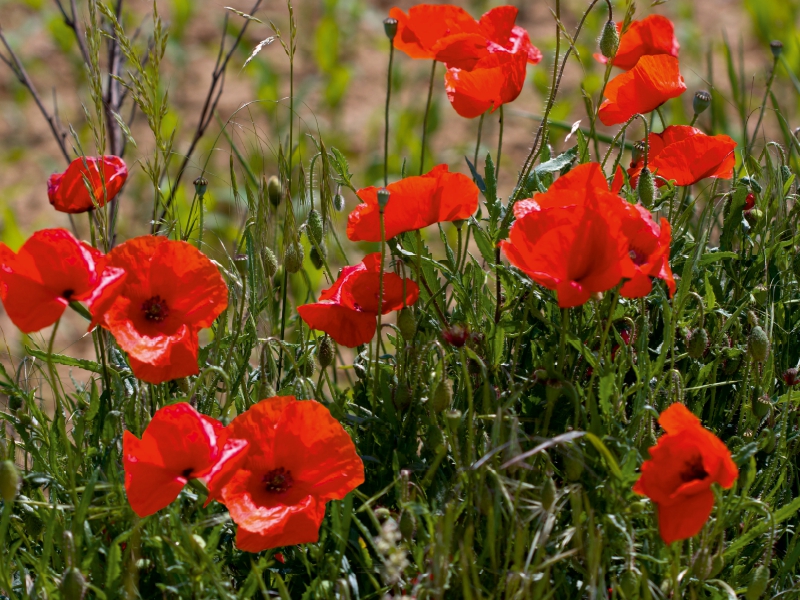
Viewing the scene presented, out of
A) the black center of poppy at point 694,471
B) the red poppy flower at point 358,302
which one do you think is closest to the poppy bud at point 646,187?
the red poppy flower at point 358,302

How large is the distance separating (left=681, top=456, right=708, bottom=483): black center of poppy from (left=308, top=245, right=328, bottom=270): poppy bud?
2.00 ft

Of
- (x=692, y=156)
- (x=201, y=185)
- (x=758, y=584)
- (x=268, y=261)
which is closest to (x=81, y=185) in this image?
(x=201, y=185)

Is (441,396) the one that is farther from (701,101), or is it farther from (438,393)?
(701,101)

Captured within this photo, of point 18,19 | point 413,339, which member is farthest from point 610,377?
point 18,19

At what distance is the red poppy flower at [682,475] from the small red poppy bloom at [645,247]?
17cm

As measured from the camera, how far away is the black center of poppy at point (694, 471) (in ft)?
3.39

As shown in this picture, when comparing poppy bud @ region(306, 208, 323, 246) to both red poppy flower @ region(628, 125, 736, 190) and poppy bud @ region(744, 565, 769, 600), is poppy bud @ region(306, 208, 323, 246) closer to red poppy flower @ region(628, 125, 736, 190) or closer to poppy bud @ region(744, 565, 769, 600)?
red poppy flower @ region(628, 125, 736, 190)

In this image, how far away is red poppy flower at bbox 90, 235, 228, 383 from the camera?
117 cm

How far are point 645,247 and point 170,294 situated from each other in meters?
0.55

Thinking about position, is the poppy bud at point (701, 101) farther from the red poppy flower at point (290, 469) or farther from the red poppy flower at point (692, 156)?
the red poppy flower at point (290, 469)

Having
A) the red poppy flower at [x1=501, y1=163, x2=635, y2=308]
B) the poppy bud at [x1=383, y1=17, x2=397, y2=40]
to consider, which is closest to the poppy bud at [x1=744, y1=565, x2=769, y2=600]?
the red poppy flower at [x1=501, y1=163, x2=635, y2=308]

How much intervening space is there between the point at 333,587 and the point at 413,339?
37cm

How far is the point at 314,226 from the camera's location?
4.69ft

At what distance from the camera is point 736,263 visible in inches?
63.2
